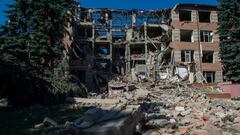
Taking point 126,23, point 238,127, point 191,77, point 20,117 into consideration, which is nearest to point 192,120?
point 238,127

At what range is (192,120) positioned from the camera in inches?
557

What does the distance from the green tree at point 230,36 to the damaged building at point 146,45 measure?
6912 mm

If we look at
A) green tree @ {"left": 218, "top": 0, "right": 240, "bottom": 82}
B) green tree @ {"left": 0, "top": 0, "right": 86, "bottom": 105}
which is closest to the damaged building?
green tree @ {"left": 218, "top": 0, "right": 240, "bottom": 82}

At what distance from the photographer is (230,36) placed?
34.8 m

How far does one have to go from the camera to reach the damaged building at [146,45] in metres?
42.4

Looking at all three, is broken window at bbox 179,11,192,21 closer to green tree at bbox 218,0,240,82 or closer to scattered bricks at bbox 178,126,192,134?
green tree at bbox 218,0,240,82

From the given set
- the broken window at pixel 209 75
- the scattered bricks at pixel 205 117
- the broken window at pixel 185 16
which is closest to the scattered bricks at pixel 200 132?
the scattered bricks at pixel 205 117

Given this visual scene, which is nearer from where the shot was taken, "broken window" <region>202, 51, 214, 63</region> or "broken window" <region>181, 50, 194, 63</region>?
"broken window" <region>181, 50, 194, 63</region>

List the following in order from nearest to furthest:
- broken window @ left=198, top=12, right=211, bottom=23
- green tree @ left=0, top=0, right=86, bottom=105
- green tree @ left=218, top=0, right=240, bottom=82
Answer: green tree @ left=0, top=0, right=86, bottom=105 < green tree @ left=218, top=0, right=240, bottom=82 < broken window @ left=198, top=12, right=211, bottom=23

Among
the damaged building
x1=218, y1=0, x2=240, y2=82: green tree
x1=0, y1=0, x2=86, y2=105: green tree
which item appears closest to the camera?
x1=0, y1=0, x2=86, y2=105: green tree

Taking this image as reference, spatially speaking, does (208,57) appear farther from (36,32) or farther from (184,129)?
(184,129)

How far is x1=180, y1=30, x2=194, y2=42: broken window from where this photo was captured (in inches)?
1777

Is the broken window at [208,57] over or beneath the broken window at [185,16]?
beneath

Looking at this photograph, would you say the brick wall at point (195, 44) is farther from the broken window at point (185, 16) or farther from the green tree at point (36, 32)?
the green tree at point (36, 32)
